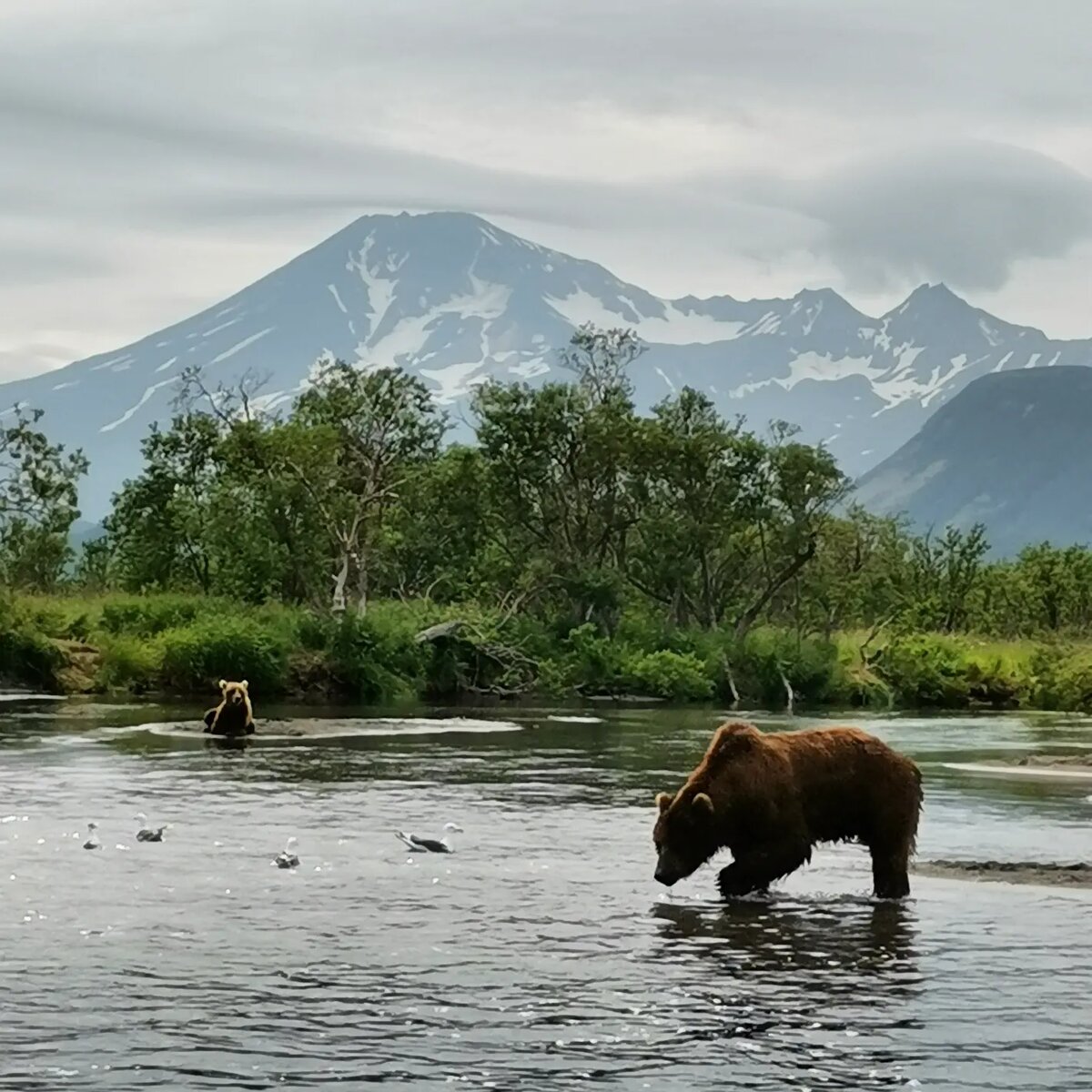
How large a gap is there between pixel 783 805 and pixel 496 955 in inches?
148

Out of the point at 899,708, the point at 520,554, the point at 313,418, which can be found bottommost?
the point at 899,708

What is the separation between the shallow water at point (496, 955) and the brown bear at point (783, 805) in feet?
1.54

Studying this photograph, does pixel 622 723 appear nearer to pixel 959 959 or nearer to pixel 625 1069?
pixel 959 959

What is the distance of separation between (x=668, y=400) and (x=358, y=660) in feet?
98.3

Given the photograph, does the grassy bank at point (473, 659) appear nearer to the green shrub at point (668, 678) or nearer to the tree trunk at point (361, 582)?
the green shrub at point (668, 678)

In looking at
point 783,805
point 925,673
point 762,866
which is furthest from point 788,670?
point 783,805

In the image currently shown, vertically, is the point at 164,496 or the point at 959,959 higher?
the point at 164,496

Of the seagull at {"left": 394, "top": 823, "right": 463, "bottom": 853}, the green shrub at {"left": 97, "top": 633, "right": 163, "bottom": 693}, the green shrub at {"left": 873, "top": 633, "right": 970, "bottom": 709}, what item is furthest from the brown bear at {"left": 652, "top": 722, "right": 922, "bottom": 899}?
the green shrub at {"left": 873, "top": 633, "right": 970, "bottom": 709}

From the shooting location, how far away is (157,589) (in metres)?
86.4

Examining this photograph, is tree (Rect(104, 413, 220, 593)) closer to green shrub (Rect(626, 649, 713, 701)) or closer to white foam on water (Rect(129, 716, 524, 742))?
green shrub (Rect(626, 649, 713, 701))

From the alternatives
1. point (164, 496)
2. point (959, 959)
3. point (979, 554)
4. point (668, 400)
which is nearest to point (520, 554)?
point (668, 400)

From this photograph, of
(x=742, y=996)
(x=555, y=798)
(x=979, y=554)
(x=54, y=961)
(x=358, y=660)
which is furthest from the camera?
(x=979, y=554)

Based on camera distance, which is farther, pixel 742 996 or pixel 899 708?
pixel 899 708

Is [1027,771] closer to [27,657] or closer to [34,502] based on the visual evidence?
[27,657]
